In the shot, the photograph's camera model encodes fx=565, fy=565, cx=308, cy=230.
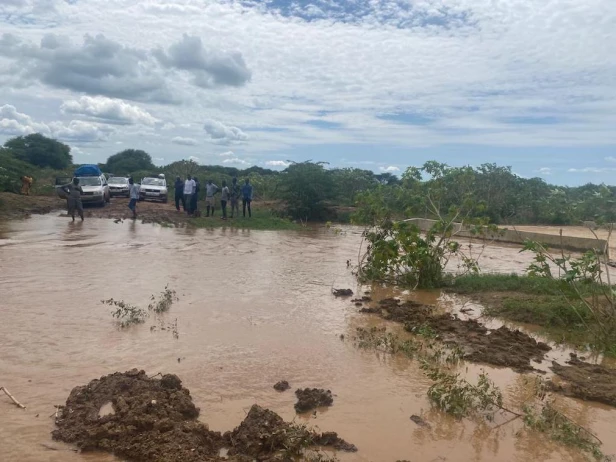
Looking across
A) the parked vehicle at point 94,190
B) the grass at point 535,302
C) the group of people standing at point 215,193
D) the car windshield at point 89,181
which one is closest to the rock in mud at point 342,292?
the grass at point 535,302

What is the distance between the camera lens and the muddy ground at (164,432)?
4.38m

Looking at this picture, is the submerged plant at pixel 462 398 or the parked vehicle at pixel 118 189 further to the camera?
the parked vehicle at pixel 118 189

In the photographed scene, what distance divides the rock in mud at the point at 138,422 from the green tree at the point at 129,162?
52.5 meters

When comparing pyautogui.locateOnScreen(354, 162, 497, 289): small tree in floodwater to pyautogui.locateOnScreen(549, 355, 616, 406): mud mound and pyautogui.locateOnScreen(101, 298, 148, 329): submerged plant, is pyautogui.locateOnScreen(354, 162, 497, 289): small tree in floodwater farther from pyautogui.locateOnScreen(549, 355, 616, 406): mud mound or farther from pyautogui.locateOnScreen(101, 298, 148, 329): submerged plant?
pyautogui.locateOnScreen(101, 298, 148, 329): submerged plant

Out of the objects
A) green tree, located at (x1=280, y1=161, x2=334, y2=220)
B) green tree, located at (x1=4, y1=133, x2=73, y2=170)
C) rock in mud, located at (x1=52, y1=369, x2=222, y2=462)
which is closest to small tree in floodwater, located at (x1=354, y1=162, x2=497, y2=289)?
A: rock in mud, located at (x1=52, y1=369, x2=222, y2=462)

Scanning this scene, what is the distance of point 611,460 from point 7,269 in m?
10.9

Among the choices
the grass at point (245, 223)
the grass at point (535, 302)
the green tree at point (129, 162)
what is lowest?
the grass at point (535, 302)

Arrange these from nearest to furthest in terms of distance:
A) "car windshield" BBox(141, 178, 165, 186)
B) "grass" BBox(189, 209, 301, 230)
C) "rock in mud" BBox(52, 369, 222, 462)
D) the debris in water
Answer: "rock in mud" BBox(52, 369, 222, 462) < the debris in water < "grass" BBox(189, 209, 301, 230) < "car windshield" BBox(141, 178, 165, 186)

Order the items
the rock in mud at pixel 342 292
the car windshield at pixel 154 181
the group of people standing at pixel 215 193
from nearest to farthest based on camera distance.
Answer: the rock in mud at pixel 342 292 < the group of people standing at pixel 215 193 < the car windshield at pixel 154 181

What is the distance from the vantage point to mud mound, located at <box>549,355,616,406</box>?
595cm

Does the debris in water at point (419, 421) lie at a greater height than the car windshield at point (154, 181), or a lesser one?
lesser

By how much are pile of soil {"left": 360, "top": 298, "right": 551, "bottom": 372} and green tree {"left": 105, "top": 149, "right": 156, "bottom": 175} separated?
50.1 meters

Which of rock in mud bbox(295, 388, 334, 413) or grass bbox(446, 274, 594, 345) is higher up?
grass bbox(446, 274, 594, 345)

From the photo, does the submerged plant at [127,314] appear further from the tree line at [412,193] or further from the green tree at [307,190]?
the green tree at [307,190]
